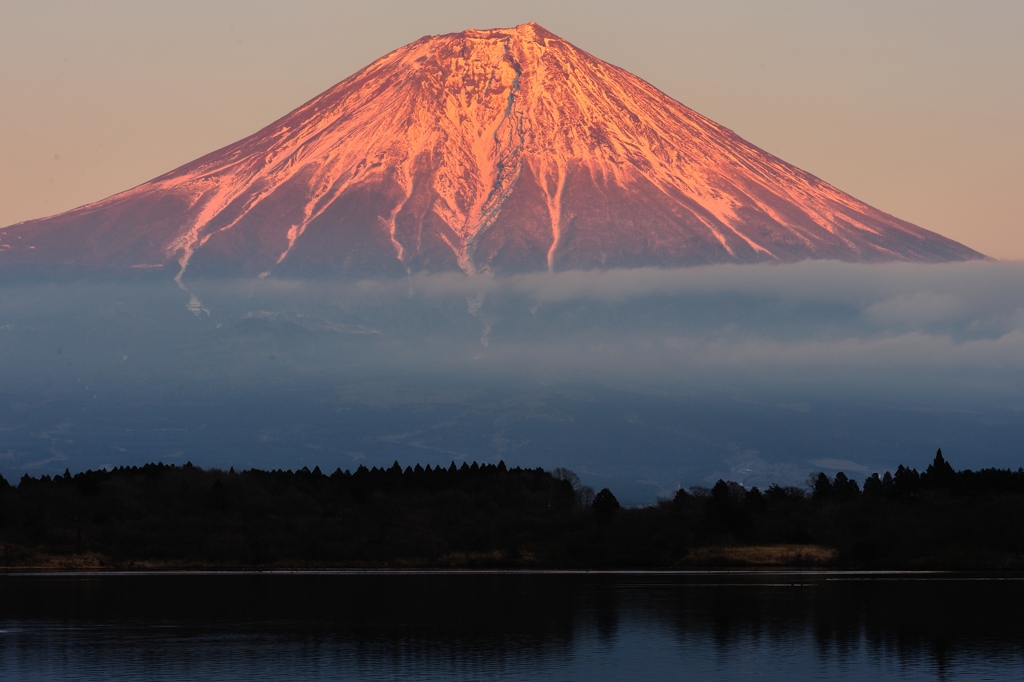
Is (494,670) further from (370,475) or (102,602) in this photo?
(370,475)

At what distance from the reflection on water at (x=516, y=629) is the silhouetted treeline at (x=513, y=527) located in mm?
12621

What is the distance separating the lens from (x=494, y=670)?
51.6m

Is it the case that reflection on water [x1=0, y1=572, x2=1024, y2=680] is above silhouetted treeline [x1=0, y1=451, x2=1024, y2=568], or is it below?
below

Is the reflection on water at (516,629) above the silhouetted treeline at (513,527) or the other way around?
the other way around

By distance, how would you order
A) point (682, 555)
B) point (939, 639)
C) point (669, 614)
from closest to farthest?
1. point (939, 639)
2. point (669, 614)
3. point (682, 555)

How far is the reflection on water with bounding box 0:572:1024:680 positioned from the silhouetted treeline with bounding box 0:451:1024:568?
41.4 feet

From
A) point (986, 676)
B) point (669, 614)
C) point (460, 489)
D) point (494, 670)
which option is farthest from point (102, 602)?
point (460, 489)

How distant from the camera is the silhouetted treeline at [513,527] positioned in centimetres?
10294

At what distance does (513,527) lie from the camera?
113875 mm

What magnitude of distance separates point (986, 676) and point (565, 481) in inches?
3358

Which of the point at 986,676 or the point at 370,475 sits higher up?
the point at 370,475

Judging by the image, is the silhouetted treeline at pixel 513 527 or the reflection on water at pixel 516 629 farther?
the silhouetted treeline at pixel 513 527

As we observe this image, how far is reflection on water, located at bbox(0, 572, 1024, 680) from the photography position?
2052 inches

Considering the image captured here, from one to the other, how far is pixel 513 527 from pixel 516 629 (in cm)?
5003
